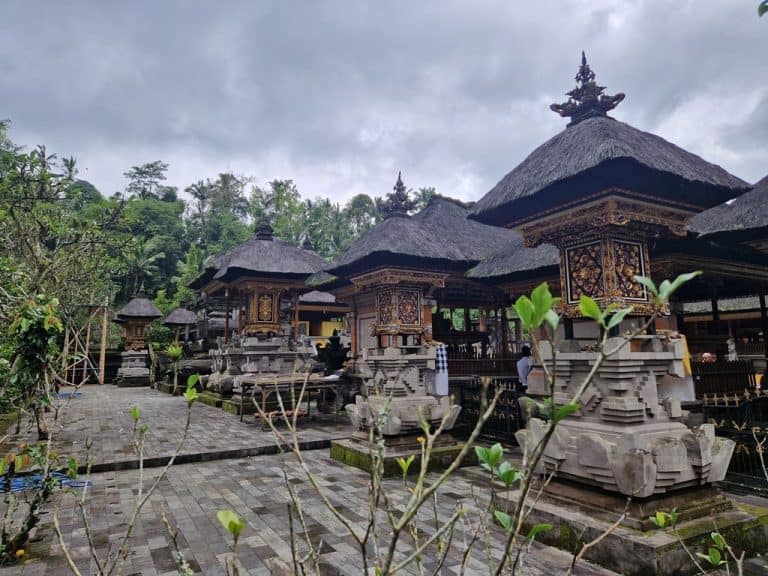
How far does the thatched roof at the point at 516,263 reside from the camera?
946 cm

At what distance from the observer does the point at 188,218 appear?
4444cm

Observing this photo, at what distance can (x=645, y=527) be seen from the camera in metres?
4.24

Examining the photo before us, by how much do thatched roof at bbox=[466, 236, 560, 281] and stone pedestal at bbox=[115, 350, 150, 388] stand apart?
2105cm

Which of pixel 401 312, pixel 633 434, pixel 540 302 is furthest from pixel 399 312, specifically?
pixel 540 302

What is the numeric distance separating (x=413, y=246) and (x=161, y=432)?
6686 millimetres

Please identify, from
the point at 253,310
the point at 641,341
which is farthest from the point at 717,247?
the point at 253,310

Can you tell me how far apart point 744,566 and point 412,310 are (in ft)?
19.2

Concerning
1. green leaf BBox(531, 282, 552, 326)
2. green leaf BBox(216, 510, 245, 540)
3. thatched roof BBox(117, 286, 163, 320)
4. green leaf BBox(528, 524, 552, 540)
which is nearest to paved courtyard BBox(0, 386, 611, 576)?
green leaf BBox(528, 524, 552, 540)

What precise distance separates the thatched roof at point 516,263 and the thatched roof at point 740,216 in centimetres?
245

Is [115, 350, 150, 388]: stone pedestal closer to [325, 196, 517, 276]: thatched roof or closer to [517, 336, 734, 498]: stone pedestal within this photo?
[325, 196, 517, 276]: thatched roof

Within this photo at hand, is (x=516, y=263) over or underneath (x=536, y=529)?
over

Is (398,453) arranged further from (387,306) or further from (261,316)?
(261,316)

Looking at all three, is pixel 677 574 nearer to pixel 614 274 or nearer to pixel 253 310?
pixel 614 274

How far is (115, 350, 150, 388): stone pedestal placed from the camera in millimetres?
24375
